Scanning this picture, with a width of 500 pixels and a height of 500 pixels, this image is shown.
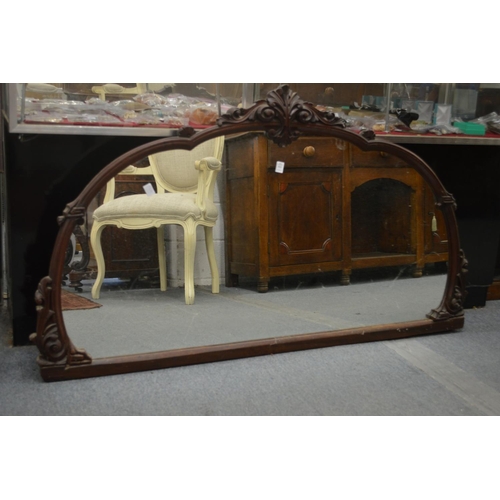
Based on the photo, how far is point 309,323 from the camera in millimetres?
1562

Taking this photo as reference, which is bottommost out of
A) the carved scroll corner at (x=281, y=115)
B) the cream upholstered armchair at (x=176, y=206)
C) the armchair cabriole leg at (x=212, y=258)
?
the armchair cabriole leg at (x=212, y=258)

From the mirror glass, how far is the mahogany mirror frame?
0.03m

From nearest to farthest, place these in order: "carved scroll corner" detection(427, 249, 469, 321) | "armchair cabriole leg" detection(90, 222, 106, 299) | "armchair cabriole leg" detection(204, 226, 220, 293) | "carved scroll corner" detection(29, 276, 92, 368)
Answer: "carved scroll corner" detection(29, 276, 92, 368), "armchair cabriole leg" detection(90, 222, 106, 299), "armchair cabriole leg" detection(204, 226, 220, 293), "carved scroll corner" detection(427, 249, 469, 321)

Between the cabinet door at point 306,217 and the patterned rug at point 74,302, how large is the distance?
0.49 m

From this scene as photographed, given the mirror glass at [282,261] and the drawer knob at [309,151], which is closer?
the mirror glass at [282,261]

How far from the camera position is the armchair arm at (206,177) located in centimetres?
145

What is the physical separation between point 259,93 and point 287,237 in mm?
393

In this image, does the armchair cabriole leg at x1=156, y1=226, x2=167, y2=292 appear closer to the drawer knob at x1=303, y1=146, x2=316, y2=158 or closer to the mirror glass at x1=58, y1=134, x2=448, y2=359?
the mirror glass at x1=58, y1=134, x2=448, y2=359

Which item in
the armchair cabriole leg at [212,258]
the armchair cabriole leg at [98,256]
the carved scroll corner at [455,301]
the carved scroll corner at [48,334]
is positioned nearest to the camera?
the carved scroll corner at [48,334]

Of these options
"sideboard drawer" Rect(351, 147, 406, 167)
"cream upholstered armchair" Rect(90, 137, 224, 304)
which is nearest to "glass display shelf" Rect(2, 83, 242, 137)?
"cream upholstered armchair" Rect(90, 137, 224, 304)

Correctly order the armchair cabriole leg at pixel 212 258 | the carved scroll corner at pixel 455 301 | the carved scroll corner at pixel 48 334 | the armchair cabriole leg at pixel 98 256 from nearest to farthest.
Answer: the carved scroll corner at pixel 48 334 < the armchair cabriole leg at pixel 98 256 < the armchair cabriole leg at pixel 212 258 < the carved scroll corner at pixel 455 301

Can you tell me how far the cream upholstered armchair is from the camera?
1.39 metres

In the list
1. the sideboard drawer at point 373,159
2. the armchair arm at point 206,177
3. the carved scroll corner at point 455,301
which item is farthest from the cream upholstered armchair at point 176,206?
the carved scroll corner at point 455,301

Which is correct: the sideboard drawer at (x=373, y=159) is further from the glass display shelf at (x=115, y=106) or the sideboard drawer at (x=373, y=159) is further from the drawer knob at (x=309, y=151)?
the glass display shelf at (x=115, y=106)
